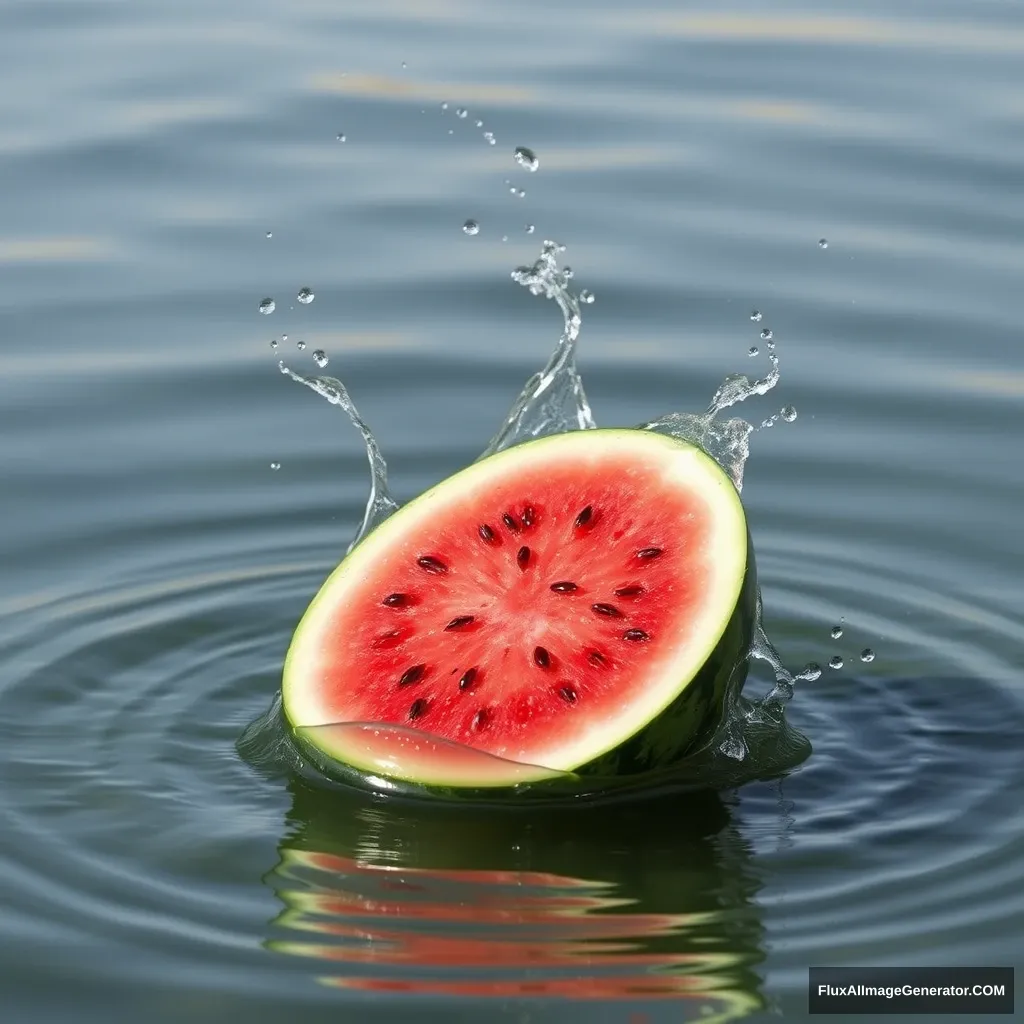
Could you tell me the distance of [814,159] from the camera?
8000 millimetres

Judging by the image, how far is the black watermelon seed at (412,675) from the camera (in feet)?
13.8

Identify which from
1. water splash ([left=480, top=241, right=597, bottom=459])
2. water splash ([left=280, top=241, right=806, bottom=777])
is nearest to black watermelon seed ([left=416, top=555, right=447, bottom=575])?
water splash ([left=280, top=241, right=806, bottom=777])

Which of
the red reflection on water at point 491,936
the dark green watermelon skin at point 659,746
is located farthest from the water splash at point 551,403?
the red reflection on water at point 491,936

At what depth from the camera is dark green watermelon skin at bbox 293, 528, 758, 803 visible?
3994mm

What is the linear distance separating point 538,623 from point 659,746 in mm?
340

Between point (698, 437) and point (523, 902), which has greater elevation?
point (698, 437)

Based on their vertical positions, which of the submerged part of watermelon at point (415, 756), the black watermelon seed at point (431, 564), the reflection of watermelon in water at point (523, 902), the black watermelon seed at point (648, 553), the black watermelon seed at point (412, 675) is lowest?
the reflection of watermelon in water at point (523, 902)

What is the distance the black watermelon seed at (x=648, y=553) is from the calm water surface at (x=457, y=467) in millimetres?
493

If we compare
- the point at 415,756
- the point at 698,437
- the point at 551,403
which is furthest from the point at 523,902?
the point at 551,403

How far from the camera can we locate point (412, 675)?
4.21m

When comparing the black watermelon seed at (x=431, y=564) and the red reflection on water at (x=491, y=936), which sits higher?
the black watermelon seed at (x=431, y=564)

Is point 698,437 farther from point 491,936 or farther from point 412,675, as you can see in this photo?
point 491,936

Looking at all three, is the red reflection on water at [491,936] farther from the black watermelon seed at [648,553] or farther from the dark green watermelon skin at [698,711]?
the black watermelon seed at [648,553]

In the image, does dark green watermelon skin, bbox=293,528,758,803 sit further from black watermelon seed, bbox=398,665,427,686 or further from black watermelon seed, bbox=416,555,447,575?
black watermelon seed, bbox=416,555,447,575
